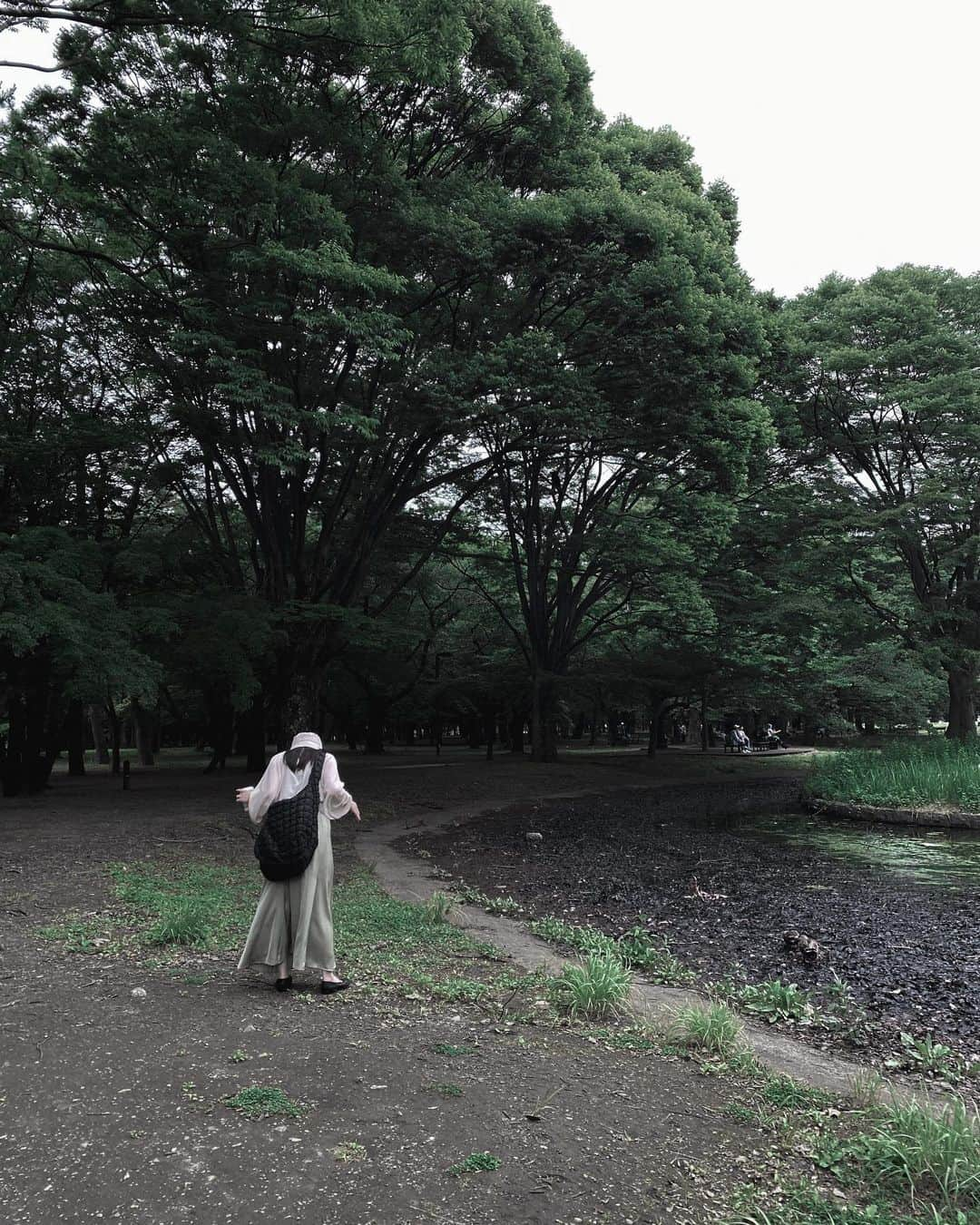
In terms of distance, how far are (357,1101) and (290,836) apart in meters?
1.74

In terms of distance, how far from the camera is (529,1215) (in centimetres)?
269

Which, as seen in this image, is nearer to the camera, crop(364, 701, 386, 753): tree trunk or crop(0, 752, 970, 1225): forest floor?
crop(0, 752, 970, 1225): forest floor

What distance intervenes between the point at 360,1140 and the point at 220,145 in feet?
37.8

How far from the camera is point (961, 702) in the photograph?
22.1 metres

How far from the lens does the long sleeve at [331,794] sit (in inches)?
200

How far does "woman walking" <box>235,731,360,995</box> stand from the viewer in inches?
193

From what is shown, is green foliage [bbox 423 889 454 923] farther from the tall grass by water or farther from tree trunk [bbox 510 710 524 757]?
tree trunk [bbox 510 710 524 757]

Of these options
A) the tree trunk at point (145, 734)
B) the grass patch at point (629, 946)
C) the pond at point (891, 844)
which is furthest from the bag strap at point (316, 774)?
the tree trunk at point (145, 734)

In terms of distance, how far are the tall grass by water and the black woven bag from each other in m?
13.0

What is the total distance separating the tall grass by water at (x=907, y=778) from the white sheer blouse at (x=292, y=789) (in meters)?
12.8

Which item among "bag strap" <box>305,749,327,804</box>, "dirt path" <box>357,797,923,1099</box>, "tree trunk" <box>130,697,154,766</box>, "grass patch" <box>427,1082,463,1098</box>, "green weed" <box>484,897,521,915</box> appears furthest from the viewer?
"tree trunk" <box>130,697,154,766</box>

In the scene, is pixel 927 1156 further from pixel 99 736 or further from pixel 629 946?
pixel 99 736

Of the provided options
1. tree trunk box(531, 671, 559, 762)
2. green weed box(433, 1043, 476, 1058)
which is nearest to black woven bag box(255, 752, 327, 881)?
green weed box(433, 1043, 476, 1058)

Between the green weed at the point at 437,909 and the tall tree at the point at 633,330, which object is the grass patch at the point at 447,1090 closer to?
the green weed at the point at 437,909
